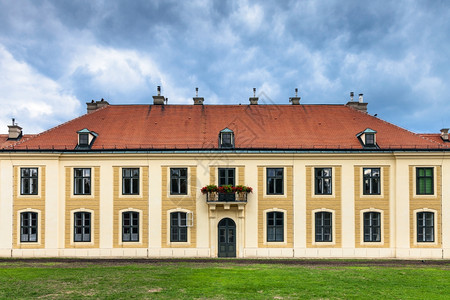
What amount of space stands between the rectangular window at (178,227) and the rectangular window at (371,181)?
43.2 ft

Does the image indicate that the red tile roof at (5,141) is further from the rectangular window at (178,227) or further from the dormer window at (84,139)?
the rectangular window at (178,227)

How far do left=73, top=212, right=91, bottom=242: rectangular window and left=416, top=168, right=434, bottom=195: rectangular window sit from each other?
930 inches

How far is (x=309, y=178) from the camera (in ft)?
90.0

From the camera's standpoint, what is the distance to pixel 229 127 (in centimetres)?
2961

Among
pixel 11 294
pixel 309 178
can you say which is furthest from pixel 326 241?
pixel 11 294

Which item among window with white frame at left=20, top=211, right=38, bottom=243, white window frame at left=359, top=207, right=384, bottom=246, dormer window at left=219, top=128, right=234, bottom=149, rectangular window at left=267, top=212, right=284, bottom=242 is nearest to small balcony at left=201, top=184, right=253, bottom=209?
rectangular window at left=267, top=212, right=284, bottom=242

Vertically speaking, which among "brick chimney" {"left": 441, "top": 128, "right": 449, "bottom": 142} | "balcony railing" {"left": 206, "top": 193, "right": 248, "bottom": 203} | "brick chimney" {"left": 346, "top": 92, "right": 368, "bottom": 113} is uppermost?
"brick chimney" {"left": 346, "top": 92, "right": 368, "bottom": 113}

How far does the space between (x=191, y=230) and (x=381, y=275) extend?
13.0 metres

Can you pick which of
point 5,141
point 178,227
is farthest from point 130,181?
point 5,141

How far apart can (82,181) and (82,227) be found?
10.7 ft

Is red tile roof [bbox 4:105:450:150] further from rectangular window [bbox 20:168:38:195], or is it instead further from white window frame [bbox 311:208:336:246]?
white window frame [bbox 311:208:336:246]

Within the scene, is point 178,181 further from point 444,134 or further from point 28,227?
point 444,134

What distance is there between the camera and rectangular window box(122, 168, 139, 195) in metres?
27.3

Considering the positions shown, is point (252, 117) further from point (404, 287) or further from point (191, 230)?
point (404, 287)
